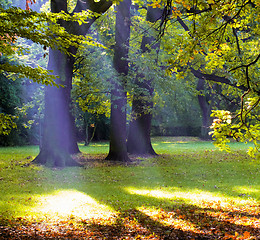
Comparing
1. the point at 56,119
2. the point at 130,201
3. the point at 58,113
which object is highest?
the point at 58,113

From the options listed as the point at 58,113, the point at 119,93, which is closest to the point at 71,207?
the point at 58,113

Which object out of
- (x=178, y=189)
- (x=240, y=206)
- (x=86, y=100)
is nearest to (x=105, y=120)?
(x=86, y=100)

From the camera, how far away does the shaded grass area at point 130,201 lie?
5.71 meters

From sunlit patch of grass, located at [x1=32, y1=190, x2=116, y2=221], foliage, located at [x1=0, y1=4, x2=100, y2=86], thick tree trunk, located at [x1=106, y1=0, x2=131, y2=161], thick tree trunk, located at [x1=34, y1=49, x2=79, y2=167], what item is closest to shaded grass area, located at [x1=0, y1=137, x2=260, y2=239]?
sunlit patch of grass, located at [x1=32, y1=190, x2=116, y2=221]

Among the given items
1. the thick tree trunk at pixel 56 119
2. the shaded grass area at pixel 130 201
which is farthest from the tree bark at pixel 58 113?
the shaded grass area at pixel 130 201

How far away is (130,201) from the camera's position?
8.40 meters

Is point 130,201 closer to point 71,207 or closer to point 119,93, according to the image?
point 71,207

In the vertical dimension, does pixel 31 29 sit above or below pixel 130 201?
above

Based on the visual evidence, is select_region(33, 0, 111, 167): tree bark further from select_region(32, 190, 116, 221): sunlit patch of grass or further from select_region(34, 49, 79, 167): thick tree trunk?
select_region(32, 190, 116, 221): sunlit patch of grass

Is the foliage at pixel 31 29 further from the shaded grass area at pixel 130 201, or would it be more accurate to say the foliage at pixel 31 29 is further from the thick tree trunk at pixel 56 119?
the thick tree trunk at pixel 56 119

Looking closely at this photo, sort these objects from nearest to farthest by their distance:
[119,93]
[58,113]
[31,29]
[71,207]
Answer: [31,29]
[71,207]
[58,113]
[119,93]

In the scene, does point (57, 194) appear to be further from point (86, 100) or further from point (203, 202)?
point (86, 100)

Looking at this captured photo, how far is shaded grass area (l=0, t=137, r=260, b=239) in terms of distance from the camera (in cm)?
571

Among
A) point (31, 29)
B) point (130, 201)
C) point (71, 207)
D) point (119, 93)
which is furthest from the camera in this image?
point (119, 93)
